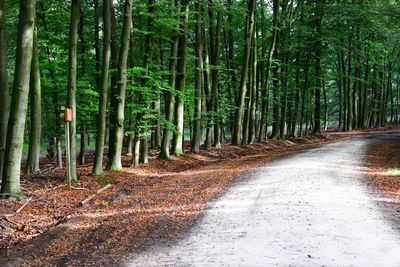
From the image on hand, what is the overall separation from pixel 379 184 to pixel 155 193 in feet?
20.9

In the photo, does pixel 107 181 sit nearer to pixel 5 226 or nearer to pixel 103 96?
pixel 103 96

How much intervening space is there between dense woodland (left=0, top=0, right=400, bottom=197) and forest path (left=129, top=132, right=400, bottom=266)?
5177 mm

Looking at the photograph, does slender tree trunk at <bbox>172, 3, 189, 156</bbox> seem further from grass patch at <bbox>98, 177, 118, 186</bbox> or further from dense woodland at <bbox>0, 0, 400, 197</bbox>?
grass patch at <bbox>98, 177, 118, 186</bbox>

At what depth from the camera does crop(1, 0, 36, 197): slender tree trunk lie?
1015cm

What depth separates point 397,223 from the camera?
8195 mm

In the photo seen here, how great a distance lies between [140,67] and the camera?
16.9 m

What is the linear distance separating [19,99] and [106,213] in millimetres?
3225

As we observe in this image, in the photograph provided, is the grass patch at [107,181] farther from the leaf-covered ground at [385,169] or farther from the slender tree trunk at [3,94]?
the leaf-covered ground at [385,169]

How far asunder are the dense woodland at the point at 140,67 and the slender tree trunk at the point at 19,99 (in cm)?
2

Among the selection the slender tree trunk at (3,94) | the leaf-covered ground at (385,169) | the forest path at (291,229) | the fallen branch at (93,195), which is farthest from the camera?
the slender tree trunk at (3,94)

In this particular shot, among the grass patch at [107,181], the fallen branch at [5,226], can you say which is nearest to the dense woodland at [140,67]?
the grass patch at [107,181]

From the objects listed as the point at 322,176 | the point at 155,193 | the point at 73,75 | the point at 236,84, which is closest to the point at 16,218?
the point at 155,193

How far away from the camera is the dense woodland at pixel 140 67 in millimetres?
13805

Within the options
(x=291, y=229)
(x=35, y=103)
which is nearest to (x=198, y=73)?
(x=35, y=103)
